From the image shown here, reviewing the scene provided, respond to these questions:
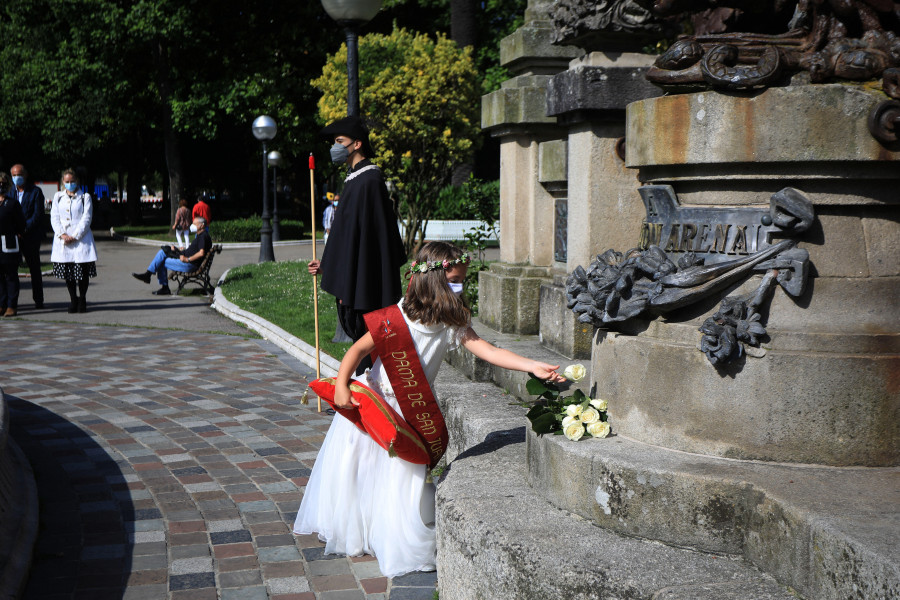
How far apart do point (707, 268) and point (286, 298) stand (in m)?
11.3

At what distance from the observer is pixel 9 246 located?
12781mm

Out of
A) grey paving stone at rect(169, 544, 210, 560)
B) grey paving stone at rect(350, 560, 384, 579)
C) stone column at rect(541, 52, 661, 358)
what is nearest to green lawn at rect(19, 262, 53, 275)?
stone column at rect(541, 52, 661, 358)

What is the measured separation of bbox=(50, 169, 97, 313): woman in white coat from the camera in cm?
1309

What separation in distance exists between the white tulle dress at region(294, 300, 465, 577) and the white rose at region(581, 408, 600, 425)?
828mm

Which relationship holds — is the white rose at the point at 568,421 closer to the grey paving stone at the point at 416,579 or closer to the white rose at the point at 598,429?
the white rose at the point at 598,429

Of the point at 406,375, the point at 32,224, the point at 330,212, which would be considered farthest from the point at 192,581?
the point at 330,212

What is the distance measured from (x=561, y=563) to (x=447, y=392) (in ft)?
9.13

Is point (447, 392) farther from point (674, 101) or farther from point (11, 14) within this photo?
point (11, 14)

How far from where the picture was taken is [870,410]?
3.23 m

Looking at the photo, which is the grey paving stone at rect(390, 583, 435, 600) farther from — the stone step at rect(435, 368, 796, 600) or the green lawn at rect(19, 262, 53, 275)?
the green lawn at rect(19, 262, 53, 275)

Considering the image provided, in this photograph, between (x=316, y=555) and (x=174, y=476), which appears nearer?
(x=316, y=555)

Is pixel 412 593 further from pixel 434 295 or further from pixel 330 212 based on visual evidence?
pixel 330 212

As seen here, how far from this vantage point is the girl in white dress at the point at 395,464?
411 centimetres

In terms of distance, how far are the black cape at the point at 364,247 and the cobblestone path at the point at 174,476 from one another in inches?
43.4
